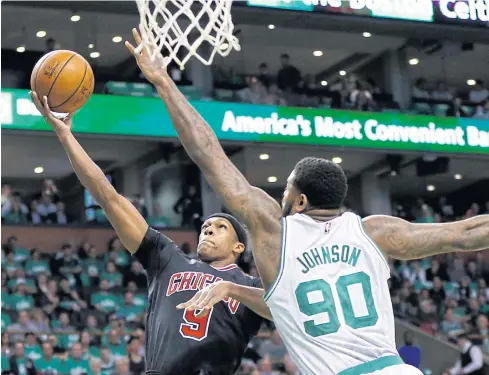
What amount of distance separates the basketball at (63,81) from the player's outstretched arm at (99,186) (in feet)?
0.27

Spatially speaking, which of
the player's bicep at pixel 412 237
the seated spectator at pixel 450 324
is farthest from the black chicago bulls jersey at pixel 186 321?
the seated spectator at pixel 450 324

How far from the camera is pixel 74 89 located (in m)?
5.60

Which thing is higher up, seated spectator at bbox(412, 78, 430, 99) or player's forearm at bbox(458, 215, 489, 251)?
seated spectator at bbox(412, 78, 430, 99)

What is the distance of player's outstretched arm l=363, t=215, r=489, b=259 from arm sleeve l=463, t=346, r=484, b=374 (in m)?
13.1

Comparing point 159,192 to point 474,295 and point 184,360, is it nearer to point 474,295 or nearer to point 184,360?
point 474,295

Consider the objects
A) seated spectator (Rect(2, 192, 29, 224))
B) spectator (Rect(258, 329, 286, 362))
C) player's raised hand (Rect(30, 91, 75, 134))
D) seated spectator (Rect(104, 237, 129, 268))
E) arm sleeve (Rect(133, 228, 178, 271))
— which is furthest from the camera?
seated spectator (Rect(2, 192, 29, 224))

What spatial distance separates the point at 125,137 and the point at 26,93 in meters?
2.08

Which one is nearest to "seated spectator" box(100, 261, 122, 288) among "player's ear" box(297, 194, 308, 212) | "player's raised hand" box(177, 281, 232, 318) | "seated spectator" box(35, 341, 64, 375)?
"seated spectator" box(35, 341, 64, 375)

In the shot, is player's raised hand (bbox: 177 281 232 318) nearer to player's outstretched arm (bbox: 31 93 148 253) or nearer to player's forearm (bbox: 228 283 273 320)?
player's forearm (bbox: 228 283 273 320)

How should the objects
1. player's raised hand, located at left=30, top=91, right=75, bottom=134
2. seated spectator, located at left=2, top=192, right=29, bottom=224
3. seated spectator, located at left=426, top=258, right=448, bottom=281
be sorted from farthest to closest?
seated spectator, located at left=426, top=258, right=448, bottom=281
seated spectator, located at left=2, top=192, right=29, bottom=224
player's raised hand, located at left=30, top=91, right=75, bottom=134

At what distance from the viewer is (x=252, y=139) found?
21.0m

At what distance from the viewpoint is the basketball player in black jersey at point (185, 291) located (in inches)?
223

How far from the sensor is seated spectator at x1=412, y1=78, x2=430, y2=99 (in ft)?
80.5

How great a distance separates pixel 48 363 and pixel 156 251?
28.6ft
